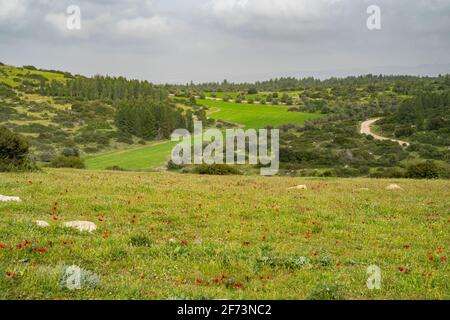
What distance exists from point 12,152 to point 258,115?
4205 inches

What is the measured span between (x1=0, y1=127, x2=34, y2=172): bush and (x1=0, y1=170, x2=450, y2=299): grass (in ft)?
20.5

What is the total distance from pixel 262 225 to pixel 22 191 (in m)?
10.5

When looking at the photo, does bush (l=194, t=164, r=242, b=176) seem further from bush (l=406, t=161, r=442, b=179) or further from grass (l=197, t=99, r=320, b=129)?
grass (l=197, t=99, r=320, b=129)

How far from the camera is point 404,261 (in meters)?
11.2

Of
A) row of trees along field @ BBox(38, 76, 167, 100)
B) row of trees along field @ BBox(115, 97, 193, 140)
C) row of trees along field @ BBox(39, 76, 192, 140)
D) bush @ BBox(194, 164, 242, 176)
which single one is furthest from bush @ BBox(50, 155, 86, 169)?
row of trees along field @ BBox(38, 76, 167, 100)

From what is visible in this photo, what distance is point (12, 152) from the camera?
26.9m

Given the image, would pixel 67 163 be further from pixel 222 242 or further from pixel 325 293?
pixel 325 293

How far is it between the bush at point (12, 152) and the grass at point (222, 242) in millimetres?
6235

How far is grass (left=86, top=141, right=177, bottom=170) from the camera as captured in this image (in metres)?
67.1

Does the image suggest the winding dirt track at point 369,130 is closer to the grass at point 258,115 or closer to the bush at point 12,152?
the grass at point 258,115

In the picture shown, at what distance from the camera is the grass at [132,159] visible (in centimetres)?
6712

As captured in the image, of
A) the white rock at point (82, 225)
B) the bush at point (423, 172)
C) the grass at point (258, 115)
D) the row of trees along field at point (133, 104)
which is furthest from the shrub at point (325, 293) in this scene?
the grass at point (258, 115)

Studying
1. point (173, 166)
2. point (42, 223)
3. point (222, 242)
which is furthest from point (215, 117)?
point (222, 242)
